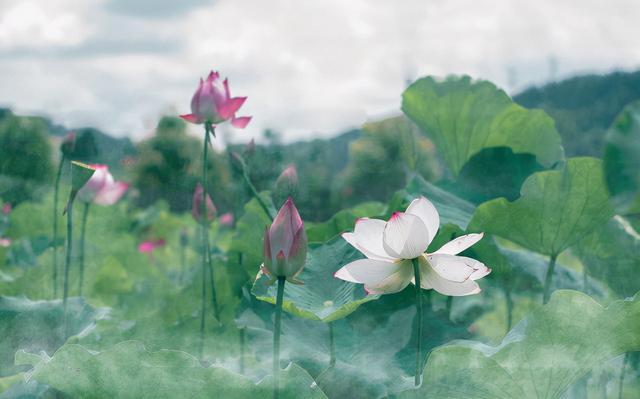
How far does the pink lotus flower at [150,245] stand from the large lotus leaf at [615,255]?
1438mm

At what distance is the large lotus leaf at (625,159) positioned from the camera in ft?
0.97

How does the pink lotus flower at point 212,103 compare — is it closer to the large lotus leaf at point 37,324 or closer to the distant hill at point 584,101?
the large lotus leaf at point 37,324

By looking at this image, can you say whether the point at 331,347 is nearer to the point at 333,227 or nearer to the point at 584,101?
the point at 333,227

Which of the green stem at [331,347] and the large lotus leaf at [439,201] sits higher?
the large lotus leaf at [439,201]

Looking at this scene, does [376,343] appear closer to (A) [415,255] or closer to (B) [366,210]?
(A) [415,255]

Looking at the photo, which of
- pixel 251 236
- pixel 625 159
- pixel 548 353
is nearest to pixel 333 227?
pixel 251 236

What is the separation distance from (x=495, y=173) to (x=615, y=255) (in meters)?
0.16

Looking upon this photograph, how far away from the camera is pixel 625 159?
0.31 meters

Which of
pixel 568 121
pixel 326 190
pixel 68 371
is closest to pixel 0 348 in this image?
pixel 68 371

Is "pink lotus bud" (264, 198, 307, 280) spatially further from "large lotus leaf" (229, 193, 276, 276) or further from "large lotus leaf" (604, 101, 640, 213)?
"large lotus leaf" (229, 193, 276, 276)

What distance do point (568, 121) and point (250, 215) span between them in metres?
18.2

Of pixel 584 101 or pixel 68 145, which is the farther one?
pixel 584 101

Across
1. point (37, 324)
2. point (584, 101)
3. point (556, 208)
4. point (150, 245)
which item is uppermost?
point (556, 208)

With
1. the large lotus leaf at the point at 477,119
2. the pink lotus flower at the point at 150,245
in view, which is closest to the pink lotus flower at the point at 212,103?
the large lotus leaf at the point at 477,119
